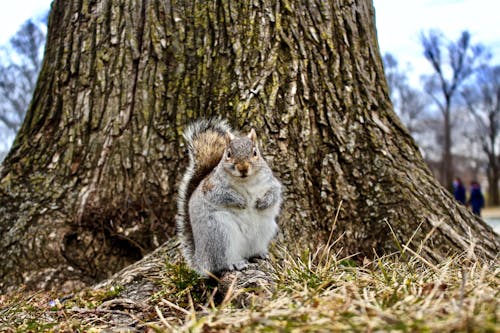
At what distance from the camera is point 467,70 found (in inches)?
1128

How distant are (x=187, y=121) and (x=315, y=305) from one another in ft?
5.45

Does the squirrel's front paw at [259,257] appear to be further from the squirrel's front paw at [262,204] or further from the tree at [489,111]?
the tree at [489,111]

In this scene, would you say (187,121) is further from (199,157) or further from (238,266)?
(238,266)

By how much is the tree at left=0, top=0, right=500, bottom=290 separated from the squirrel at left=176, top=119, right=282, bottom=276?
0.35 m

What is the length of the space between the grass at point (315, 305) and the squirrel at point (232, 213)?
5.3 inches

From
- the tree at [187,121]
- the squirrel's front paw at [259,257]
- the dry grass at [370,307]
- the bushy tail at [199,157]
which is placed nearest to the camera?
the dry grass at [370,307]

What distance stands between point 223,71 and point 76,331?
1.52 meters

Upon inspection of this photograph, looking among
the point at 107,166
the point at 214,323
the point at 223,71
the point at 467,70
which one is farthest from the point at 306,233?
the point at 467,70

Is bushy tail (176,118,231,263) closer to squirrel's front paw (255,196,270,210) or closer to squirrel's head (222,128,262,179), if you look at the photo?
squirrel's head (222,128,262,179)

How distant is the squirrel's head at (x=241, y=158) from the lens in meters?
2.26

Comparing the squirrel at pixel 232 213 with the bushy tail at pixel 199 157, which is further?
the bushy tail at pixel 199 157

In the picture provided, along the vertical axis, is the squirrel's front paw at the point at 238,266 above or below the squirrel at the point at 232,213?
below

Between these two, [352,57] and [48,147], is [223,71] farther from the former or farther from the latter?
[48,147]

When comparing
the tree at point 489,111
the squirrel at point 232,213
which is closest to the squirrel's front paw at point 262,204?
the squirrel at point 232,213
